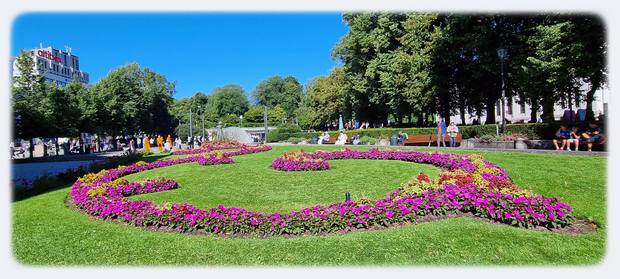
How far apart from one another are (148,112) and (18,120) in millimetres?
33844

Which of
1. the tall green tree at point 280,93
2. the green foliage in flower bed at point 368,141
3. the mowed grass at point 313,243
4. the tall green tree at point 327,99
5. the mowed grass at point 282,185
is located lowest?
the mowed grass at point 313,243

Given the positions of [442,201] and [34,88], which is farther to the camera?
[34,88]

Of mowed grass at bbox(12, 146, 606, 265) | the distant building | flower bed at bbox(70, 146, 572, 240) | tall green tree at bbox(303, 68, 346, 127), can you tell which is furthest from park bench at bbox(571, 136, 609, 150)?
the distant building

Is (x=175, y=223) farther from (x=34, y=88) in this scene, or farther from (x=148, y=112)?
(x=148, y=112)

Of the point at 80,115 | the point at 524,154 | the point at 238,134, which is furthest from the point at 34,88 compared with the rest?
the point at 524,154

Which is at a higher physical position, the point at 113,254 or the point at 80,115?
the point at 80,115

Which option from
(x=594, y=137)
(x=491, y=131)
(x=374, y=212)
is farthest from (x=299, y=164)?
(x=491, y=131)

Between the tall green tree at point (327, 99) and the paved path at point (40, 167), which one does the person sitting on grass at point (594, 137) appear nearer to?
the paved path at point (40, 167)

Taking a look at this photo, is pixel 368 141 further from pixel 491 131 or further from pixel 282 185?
pixel 282 185

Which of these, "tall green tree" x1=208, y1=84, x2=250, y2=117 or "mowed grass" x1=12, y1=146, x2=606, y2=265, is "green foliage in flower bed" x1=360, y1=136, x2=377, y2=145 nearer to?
"mowed grass" x1=12, y1=146, x2=606, y2=265

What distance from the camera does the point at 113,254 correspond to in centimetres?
562

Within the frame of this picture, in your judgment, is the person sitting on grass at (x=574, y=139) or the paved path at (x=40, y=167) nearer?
the person sitting on grass at (x=574, y=139)

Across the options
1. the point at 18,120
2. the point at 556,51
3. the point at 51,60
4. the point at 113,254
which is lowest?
the point at 113,254

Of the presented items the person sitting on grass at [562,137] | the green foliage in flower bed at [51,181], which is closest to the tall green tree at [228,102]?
the green foliage in flower bed at [51,181]
